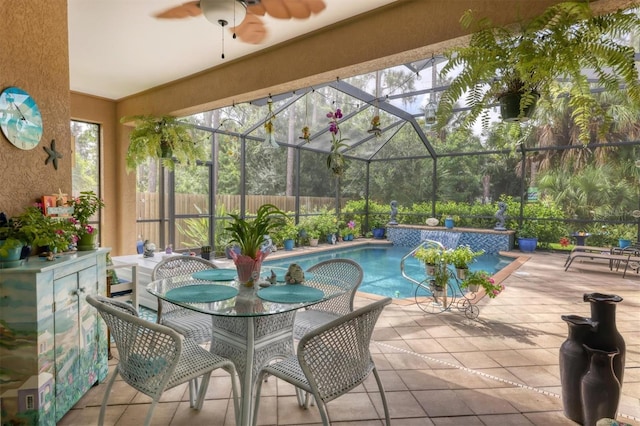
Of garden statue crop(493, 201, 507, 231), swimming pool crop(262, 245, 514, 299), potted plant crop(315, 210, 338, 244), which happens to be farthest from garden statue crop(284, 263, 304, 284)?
garden statue crop(493, 201, 507, 231)

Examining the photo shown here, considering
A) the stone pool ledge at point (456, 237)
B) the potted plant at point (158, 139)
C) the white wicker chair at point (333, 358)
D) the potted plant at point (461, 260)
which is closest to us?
the white wicker chair at point (333, 358)

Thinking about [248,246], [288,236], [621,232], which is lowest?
[288,236]

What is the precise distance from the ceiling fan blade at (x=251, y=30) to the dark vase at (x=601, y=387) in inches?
123

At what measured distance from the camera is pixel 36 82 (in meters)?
2.21

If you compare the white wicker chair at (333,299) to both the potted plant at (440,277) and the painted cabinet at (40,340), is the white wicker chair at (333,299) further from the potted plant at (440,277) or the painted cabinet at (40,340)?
the potted plant at (440,277)

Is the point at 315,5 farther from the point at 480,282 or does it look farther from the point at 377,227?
the point at 377,227

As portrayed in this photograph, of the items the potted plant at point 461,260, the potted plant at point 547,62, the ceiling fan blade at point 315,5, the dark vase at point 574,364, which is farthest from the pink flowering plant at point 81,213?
the potted plant at point 461,260

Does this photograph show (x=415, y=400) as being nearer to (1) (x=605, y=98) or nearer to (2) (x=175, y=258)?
(2) (x=175, y=258)

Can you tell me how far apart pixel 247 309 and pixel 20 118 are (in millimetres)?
1790

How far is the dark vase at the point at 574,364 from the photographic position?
6.41ft

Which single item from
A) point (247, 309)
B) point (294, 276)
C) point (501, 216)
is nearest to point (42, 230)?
point (247, 309)

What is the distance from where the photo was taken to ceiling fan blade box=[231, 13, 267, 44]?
8.95ft

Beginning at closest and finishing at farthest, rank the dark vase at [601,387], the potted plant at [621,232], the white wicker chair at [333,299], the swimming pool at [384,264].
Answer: the dark vase at [601,387], the white wicker chair at [333,299], the swimming pool at [384,264], the potted plant at [621,232]

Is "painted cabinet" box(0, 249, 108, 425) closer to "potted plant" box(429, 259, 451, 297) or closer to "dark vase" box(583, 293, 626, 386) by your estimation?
"dark vase" box(583, 293, 626, 386)
